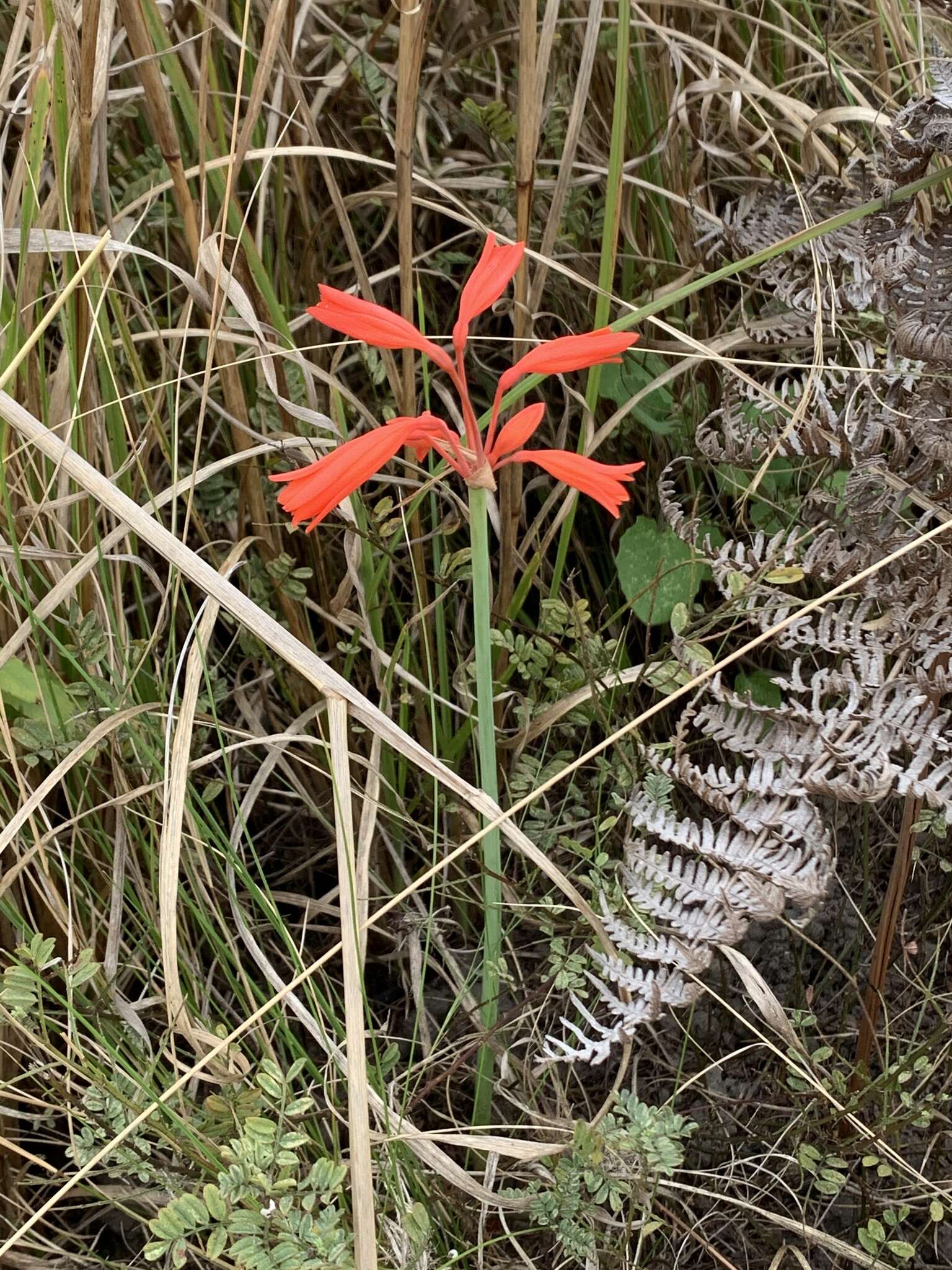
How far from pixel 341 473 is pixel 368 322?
0.36 feet

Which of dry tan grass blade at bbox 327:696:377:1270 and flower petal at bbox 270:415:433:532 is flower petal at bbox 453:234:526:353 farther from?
dry tan grass blade at bbox 327:696:377:1270

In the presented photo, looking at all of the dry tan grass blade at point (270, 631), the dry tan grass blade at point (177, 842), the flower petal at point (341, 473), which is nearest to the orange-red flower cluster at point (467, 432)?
the flower petal at point (341, 473)

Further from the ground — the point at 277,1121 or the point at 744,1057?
the point at 277,1121

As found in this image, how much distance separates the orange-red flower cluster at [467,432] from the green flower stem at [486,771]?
37 millimetres

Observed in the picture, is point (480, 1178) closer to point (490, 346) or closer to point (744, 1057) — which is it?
point (744, 1057)

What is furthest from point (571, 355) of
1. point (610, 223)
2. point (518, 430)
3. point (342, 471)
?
point (610, 223)

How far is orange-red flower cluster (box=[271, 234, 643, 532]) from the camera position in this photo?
2.60ft

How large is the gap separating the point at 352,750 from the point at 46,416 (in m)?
0.47

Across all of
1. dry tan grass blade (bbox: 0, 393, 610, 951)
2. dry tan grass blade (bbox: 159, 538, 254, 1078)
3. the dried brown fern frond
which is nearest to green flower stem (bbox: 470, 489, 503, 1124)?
dry tan grass blade (bbox: 0, 393, 610, 951)

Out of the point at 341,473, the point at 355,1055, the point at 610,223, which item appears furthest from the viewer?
the point at 610,223

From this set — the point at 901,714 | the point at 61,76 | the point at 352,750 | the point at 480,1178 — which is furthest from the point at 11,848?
the point at 901,714

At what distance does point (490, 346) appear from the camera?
151 cm

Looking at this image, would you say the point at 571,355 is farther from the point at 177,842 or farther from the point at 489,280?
the point at 177,842

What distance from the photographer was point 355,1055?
2.96 ft
